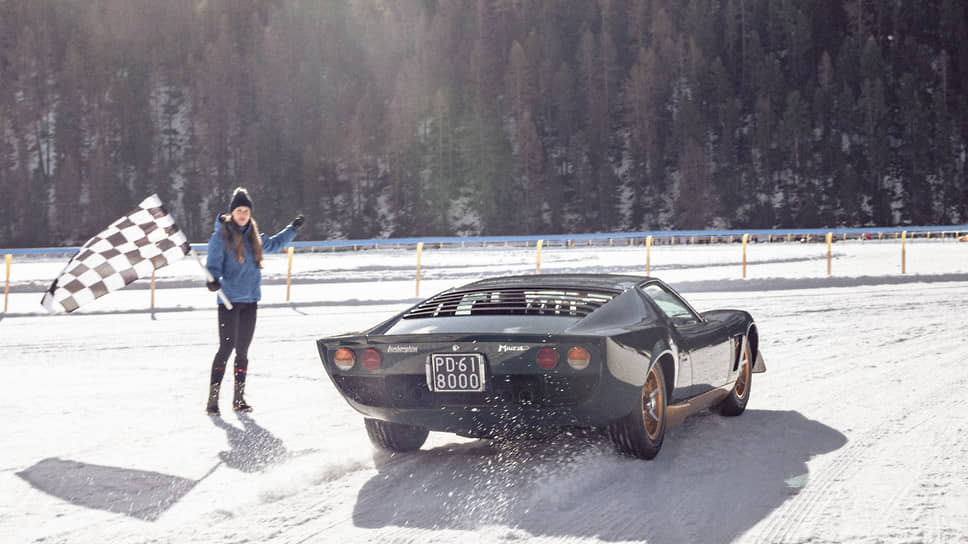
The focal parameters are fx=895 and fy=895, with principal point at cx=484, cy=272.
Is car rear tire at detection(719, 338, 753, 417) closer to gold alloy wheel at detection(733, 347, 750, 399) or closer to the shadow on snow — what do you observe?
gold alloy wheel at detection(733, 347, 750, 399)

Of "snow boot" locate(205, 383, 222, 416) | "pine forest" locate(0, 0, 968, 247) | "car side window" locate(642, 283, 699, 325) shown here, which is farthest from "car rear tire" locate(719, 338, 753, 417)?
"pine forest" locate(0, 0, 968, 247)

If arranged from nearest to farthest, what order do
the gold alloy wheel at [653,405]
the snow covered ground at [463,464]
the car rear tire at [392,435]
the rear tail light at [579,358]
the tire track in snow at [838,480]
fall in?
1. the tire track in snow at [838,480]
2. the snow covered ground at [463,464]
3. the rear tail light at [579,358]
4. the gold alloy wheel at [653,405]
5. the car rear tire at [392,435]

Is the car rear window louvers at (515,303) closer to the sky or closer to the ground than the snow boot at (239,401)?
closer to the sky

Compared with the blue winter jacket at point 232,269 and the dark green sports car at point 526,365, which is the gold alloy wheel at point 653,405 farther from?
the blue winter jacket at point 232,269

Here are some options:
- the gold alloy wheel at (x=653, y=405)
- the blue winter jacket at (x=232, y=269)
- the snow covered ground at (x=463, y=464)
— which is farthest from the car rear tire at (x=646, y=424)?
the blue winter jacket at (x=232, y=269)

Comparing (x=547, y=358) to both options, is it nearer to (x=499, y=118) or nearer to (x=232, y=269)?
(x=232, y=269)

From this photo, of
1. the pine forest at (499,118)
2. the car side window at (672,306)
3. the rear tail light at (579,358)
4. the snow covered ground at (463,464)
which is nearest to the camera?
the snow covered ground at (463,464)

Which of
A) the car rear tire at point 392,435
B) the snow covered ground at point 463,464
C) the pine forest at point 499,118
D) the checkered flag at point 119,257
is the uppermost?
the pine forest at point 499,118

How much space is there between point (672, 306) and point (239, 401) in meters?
3.42

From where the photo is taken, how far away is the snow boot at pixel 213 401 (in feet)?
22.4

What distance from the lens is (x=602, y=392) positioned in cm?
448

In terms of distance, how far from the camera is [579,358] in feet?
14.7

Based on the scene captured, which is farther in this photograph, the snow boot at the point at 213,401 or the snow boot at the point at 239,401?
the snow boot at the point at 239,401

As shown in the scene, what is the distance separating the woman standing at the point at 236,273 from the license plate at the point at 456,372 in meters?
2.40
